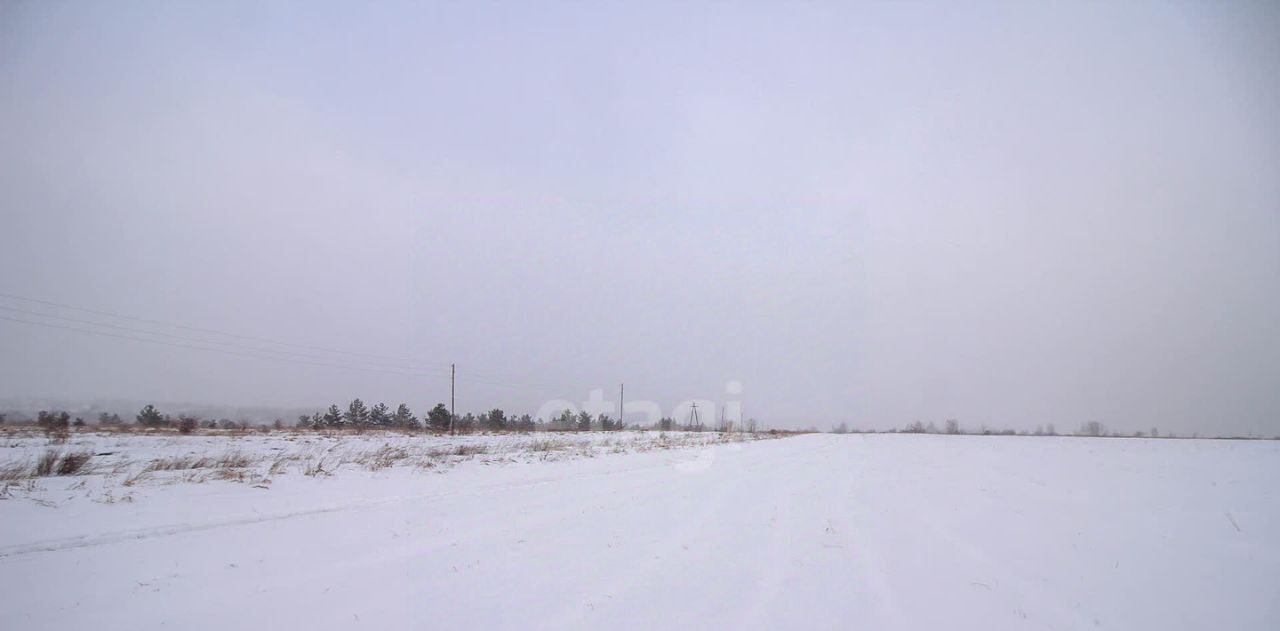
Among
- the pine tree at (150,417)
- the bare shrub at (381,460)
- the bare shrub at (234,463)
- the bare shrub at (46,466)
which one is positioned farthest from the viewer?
the pine tree at (150,417)

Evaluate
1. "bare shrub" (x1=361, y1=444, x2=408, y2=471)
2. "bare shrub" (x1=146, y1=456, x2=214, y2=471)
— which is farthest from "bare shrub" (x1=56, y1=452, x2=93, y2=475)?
"bare shrub" (x1=361, y1=444, x2=408, y2=471)

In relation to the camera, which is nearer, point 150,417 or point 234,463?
point 234,463

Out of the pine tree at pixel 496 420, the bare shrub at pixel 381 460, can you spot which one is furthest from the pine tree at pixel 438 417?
the bare shrub at pixel 381 460

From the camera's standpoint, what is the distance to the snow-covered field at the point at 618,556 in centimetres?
358

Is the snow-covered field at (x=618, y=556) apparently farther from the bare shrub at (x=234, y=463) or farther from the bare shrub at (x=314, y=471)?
the bare shrub at (x=234, y=463)

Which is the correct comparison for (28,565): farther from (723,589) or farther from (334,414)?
(334,414)

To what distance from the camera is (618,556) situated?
4.96 meters

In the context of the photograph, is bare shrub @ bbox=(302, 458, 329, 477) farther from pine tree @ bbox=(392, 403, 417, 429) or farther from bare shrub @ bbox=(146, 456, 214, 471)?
pine tree @ bbox=(392, 403, 417, 429)

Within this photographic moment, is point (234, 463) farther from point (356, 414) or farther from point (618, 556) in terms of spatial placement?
point (356, 414)

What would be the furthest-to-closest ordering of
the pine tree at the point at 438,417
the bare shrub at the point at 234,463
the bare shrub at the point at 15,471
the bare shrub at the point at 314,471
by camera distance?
the pine tree at the point at 438,417
the bare shrub at the point at 234,463
the bare shrub at the point at 314,471
the bare shrub at the point at 15,471

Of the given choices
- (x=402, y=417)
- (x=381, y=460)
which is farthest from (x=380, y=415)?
(x=381, y=460)

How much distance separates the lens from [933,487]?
1011 centimetres

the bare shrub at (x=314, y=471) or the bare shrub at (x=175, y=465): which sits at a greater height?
the bare shrub at (x=175, y=465)

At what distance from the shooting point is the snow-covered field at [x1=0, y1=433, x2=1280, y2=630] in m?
3.58
